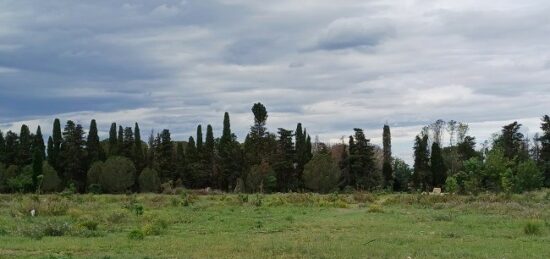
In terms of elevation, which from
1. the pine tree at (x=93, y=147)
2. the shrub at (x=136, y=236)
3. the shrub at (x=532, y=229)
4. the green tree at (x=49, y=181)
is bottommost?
the shrub at (x=532, y=229)

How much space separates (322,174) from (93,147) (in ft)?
100

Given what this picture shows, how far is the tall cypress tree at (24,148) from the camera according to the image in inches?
3196

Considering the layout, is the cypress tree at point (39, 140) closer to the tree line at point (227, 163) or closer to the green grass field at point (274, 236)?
the tree line at point (227, 163)

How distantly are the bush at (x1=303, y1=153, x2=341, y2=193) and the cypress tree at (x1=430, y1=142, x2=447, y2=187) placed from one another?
1346 centimetres

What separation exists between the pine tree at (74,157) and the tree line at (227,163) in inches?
4.9

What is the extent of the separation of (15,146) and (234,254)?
7735 cm

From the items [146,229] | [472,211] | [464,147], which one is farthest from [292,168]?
[146,229]

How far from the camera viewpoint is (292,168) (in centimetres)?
7494

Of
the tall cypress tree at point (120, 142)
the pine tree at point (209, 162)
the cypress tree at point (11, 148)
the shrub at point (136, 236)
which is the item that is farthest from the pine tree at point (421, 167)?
the shrub at point (136, 236)

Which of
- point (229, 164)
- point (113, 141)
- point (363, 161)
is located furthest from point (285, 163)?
point (113, 141)

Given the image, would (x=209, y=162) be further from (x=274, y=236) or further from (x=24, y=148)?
(x=274, y=236)

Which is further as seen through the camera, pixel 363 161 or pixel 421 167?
pixel 421 167

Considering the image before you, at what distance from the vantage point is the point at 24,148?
81812 mm

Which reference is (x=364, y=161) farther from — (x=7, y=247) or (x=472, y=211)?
(x=7, y=247)
